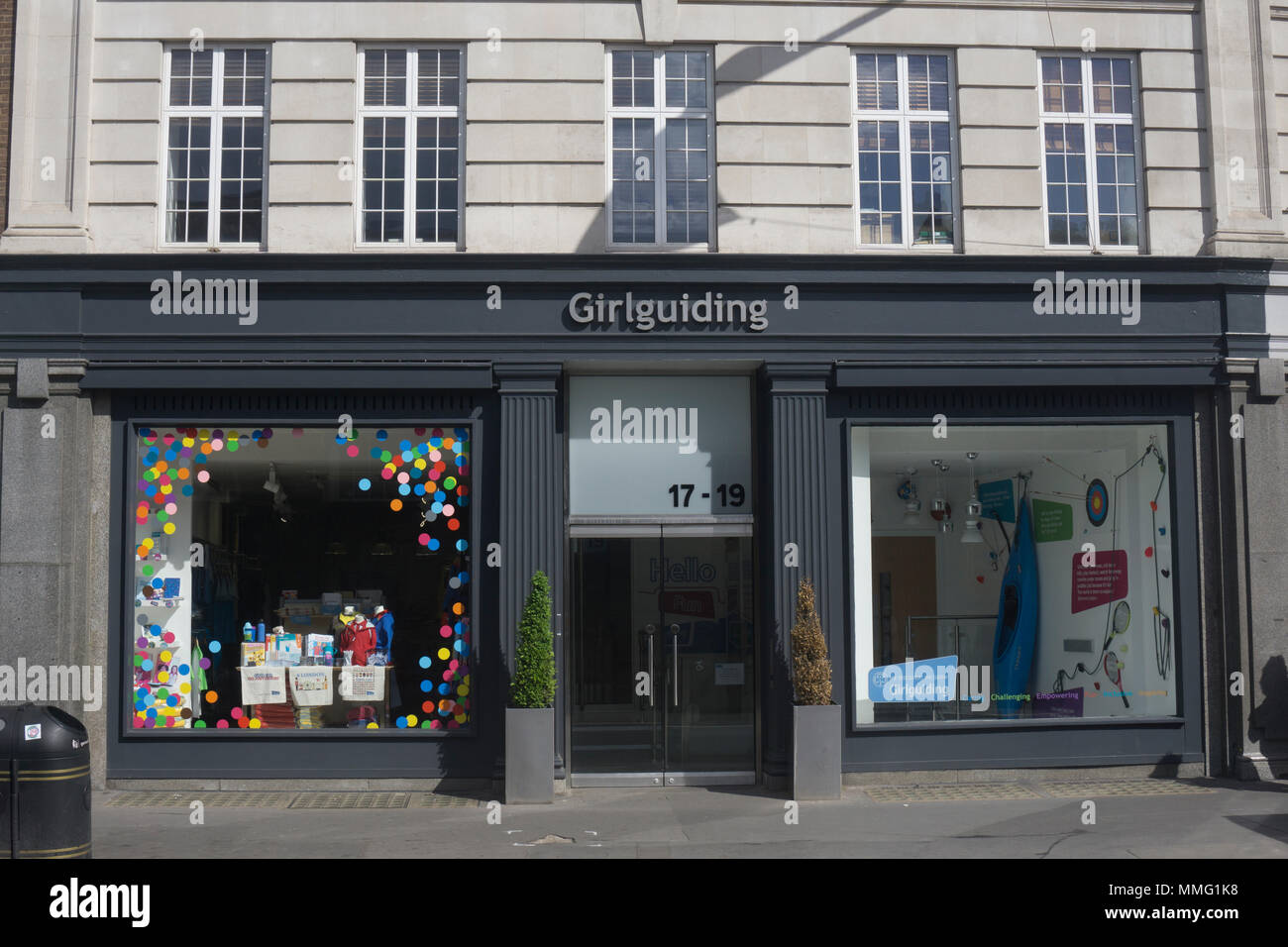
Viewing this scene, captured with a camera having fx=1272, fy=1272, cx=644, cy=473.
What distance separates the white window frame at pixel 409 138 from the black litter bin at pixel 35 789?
20.6ft

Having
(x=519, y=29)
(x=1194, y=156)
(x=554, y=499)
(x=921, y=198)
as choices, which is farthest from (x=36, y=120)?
(x=1194, y=156)

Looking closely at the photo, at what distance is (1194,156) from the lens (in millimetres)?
13680

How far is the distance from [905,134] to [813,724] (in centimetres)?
632

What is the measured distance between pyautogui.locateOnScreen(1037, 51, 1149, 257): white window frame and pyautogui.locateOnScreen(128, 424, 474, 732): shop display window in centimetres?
692

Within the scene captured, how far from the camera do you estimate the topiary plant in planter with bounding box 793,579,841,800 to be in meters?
12.1

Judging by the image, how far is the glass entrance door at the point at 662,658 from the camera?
13.0 metres

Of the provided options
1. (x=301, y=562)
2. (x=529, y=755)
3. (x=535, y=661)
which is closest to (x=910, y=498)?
(x=535, y=661)

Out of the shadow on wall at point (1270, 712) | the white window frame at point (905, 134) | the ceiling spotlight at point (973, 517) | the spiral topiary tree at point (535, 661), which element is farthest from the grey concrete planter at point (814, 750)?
the white window frame at point (905, 134)

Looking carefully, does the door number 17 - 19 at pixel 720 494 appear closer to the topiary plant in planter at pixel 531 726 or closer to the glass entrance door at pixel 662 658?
the glass entrance door at pixel 662 658

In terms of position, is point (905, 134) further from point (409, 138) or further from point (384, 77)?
point (384, 77)

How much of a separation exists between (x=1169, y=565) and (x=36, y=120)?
12698 millimetres

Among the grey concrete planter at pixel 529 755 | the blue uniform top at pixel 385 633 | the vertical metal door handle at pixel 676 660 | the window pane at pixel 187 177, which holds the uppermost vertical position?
the window pane at pixel 187 177

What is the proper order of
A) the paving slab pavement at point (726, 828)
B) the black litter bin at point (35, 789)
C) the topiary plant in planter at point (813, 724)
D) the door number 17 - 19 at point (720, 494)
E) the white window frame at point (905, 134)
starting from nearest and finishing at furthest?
1. the black litter bin at point (35, 789)
2. the paving slab pavement at point (726, 828)
3. the topiary plant in planter at point (813, 724)
4. the door number 17 - 19 at point (720, 494)
5. the white window frame at point (905, 134)

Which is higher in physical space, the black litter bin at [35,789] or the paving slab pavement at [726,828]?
the black litter bin at [35,789]
